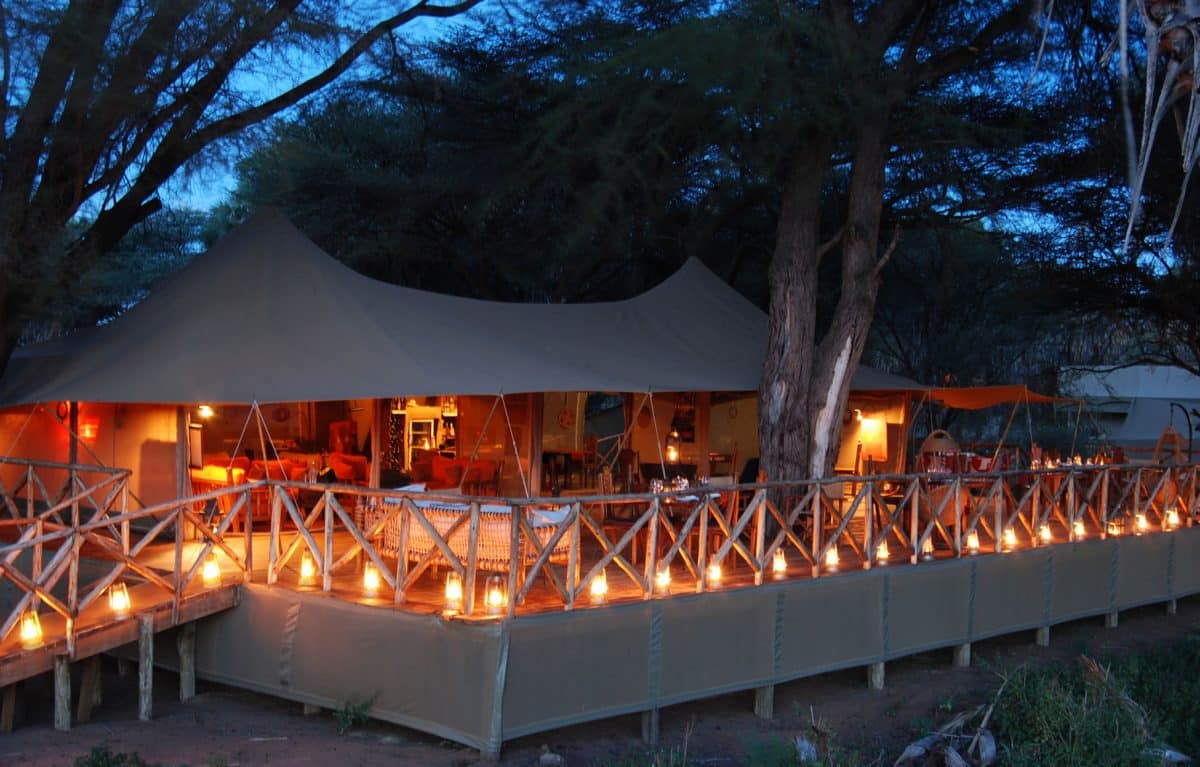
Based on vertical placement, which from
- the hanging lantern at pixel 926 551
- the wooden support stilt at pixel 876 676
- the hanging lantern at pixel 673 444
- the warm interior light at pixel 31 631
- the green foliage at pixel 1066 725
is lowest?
the wooden support stilt at pixel 876 676

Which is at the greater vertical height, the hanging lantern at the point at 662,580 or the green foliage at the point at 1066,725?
the hanging lantern at the point at 662,580

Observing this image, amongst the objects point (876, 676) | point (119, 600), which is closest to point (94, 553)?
point (119, 600)

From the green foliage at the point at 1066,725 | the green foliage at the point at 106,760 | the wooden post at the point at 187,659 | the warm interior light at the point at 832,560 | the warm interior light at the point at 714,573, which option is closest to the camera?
the green foliage at the point at 106,760

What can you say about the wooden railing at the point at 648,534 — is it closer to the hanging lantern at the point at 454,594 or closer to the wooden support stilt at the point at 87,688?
the hanging lantern at the point at 454,594

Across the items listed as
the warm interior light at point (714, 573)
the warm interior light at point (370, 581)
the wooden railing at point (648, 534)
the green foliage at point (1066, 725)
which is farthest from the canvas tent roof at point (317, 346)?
the green foliage at point (1066, 725)

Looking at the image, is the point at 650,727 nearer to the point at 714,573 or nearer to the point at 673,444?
the point at 714,573

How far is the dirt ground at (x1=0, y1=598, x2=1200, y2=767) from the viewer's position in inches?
244

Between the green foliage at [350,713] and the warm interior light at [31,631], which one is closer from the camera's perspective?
the warm interior light at [31,631]

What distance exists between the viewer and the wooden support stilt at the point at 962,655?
9.05 m

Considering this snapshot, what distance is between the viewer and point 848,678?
28.6ft

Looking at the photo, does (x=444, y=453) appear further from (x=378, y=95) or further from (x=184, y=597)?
(x=378, y=95)

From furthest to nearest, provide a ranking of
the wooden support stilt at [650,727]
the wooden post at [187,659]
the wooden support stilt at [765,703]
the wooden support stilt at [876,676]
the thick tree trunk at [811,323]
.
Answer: the thick tree trunk at [811,323] < the wooden support stilt at [876,676] < the wooden support stilt at [765,703] < the wooden post at [187,659] < the wooden support stilt at [650,727]

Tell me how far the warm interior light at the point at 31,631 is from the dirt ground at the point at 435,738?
0.60 metres

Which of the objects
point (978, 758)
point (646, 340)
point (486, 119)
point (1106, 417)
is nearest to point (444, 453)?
point (646, 340)
